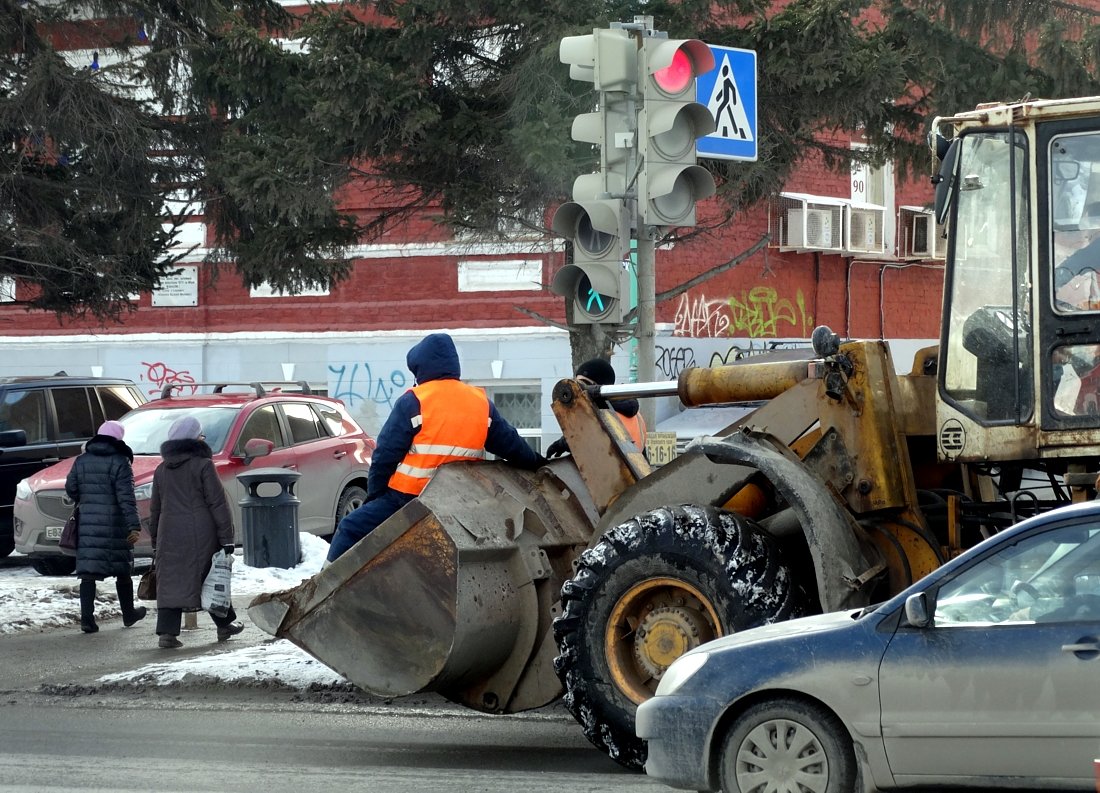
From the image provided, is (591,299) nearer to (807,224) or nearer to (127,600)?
(127,600)

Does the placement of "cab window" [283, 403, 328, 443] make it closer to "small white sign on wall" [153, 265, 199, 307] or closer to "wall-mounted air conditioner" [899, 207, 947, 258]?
"small white sign on wall" [153, 265, 199, 307]

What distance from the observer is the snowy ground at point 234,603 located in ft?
Result: 35.7

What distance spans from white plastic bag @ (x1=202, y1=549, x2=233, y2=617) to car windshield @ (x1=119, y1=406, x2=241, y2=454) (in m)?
4.61

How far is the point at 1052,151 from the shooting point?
7.57 metres

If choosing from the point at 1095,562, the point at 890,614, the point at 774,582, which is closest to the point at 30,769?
the point at 774,582

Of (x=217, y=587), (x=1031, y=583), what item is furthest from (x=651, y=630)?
(x=217, y=587)

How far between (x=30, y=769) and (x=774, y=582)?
3496 millimetres

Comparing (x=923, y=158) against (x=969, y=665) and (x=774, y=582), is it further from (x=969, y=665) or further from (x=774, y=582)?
(x=969, y=665)

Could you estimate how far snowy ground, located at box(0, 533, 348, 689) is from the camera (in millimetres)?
10891

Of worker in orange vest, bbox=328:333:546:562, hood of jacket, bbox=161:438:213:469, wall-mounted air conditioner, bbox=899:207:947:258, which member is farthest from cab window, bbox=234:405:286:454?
wall-mounted air conditioner, bbox=899:207:947:258

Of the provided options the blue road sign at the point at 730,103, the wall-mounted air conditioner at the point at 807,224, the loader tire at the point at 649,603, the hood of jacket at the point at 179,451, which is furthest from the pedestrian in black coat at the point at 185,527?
the wall-mounted air conditioner at the point at 807,224

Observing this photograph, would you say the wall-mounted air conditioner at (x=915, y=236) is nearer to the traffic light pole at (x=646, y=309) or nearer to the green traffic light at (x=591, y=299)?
the traffic light pole at (x=646, y=309)

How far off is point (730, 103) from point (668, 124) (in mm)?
1265

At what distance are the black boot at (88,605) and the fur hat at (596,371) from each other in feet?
16.2
